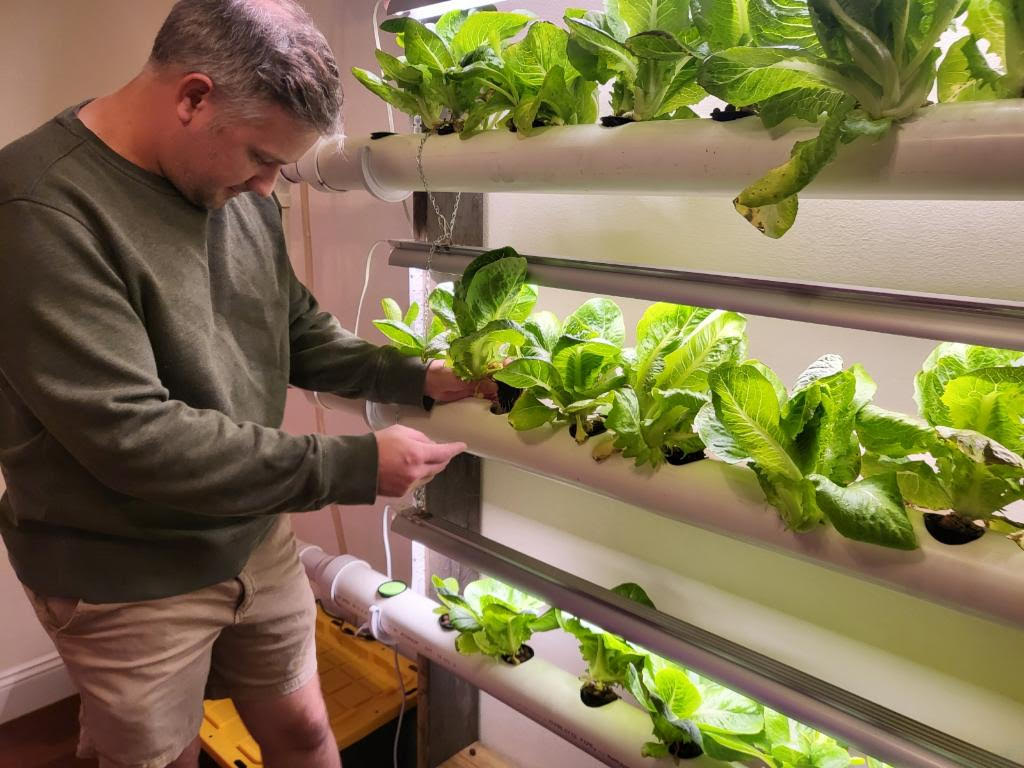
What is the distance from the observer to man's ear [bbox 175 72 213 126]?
2.68 feet

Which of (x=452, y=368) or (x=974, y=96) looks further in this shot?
(x=452, y=368)

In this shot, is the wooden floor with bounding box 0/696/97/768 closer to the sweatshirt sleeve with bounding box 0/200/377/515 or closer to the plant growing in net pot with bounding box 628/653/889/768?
the sweatshirt sleeve with bounding box 0/200/377/515

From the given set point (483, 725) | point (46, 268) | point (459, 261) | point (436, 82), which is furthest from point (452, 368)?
point (483, 725)

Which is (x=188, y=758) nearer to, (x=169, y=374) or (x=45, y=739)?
(x=169, y=374)

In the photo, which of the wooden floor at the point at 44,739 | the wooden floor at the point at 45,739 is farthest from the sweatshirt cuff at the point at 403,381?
the wooden floor at the point at 44,739

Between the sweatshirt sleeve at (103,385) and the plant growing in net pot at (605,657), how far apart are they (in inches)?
19.5

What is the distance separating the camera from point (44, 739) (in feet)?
6.01

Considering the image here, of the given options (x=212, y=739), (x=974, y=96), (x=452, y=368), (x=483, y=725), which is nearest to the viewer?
(x=974, y=96)

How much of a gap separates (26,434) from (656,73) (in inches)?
34.1

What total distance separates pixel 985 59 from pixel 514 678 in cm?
94

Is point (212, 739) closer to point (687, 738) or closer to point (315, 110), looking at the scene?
point (687, 738)

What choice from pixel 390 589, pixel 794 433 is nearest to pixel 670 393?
pixel 794 433

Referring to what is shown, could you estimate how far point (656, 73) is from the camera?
2.45ft

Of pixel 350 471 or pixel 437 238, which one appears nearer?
pixel 350 471
